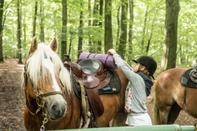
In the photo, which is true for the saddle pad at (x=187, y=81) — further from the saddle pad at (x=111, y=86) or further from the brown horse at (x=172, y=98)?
the saddle pad at (x=111, y=86)

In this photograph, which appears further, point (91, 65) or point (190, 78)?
point (190, 78)

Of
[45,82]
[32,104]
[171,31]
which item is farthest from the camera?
[171,31]

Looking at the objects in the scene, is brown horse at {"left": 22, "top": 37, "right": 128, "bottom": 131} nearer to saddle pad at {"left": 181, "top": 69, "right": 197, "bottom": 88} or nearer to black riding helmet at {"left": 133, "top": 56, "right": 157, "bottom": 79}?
black riding helmet at {"left": 133, "top": 56, "right": 157, "bottom": 79}

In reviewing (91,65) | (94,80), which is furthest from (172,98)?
(94,80)

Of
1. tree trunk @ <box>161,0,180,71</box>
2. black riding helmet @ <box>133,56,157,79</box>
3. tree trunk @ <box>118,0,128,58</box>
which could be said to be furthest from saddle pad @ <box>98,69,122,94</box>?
tree trunk @ <box>118,0,128,58</box>

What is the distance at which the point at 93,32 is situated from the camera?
35.0 feet

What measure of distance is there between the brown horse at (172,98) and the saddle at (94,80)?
2326mm

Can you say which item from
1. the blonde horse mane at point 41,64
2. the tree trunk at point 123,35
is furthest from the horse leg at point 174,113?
the tree trunk at point 123,35

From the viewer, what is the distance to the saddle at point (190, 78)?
17.0ft

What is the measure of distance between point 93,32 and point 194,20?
8.12 meters

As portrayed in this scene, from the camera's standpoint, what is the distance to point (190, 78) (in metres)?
5.21

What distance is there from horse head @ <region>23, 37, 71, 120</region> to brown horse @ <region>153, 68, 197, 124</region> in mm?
3618

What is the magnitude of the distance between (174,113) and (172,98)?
16.9 inches

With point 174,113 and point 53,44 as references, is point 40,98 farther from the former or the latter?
point 174,113
